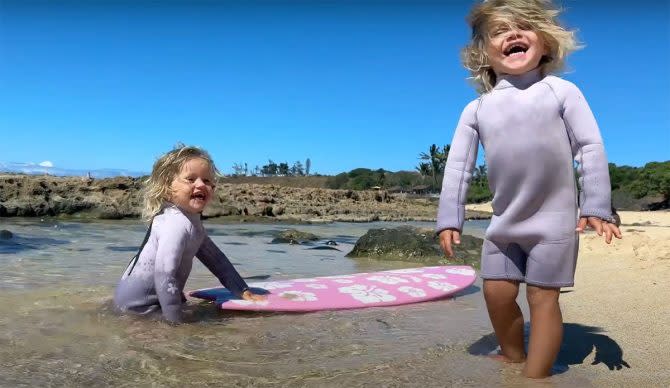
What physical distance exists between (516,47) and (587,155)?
23.6 inches

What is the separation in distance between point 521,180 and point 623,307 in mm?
1991

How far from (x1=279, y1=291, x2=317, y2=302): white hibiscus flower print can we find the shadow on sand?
147cm

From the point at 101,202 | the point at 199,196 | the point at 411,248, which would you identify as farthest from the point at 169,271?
the point at 101,202

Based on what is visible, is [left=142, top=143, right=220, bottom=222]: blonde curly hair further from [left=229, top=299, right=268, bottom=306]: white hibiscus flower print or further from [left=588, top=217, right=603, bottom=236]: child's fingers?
[left=588, top=217, right=603, bottom=236]: child's fingers

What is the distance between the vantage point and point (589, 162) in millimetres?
2490

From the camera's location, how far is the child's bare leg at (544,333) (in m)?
2.39

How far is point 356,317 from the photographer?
12.8 ft

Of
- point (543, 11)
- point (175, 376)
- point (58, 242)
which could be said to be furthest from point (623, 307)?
point (58, 242)

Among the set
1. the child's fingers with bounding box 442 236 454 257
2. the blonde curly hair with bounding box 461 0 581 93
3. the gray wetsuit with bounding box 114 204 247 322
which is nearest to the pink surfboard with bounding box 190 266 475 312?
the gray wetsuit with bounding box 114 204 247 322

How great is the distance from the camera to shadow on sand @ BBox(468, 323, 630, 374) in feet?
8.66

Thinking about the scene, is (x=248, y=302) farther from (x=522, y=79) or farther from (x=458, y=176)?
(x=522, y=79)

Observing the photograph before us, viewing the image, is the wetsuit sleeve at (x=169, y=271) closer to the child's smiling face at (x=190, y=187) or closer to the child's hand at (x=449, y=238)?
the child's smiling face at (x=190, y=187)

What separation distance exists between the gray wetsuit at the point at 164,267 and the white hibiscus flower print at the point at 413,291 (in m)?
1.74

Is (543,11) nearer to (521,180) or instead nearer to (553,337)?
(521,180)
